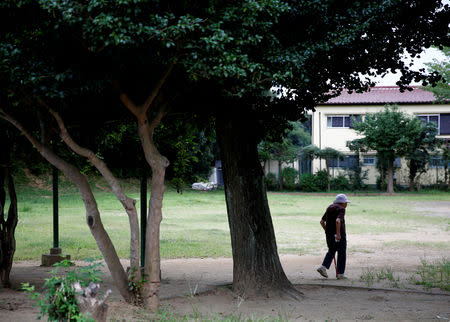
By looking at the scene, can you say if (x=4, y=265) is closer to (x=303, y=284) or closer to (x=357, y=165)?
Result: (x=303, y=284)

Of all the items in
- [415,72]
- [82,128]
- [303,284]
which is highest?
[415,72]

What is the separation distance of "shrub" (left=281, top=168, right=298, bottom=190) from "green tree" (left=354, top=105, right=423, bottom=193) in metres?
6.06

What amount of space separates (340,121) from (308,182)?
592 cm

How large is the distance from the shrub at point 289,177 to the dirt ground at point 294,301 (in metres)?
26.5

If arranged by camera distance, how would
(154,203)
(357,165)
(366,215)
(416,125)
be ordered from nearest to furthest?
(154,203), (366,215), (416,125), (357,165)

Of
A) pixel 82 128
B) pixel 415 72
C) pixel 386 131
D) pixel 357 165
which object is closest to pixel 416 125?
pixel 386 131

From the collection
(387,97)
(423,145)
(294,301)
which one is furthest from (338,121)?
(294,301)

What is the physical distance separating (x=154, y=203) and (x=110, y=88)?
1569mm

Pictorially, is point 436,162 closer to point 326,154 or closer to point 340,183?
point 340,183

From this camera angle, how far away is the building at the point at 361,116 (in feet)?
131

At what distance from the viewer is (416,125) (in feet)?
113

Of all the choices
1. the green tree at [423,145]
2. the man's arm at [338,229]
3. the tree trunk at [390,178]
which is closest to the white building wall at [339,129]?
the tree trunk at [390,178]

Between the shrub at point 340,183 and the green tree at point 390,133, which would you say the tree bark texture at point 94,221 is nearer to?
the green tree at point 390,133

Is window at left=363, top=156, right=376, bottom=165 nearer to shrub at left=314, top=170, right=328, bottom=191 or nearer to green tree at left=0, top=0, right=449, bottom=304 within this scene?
shrub at left=314, top=170, right=328, bottom=191
